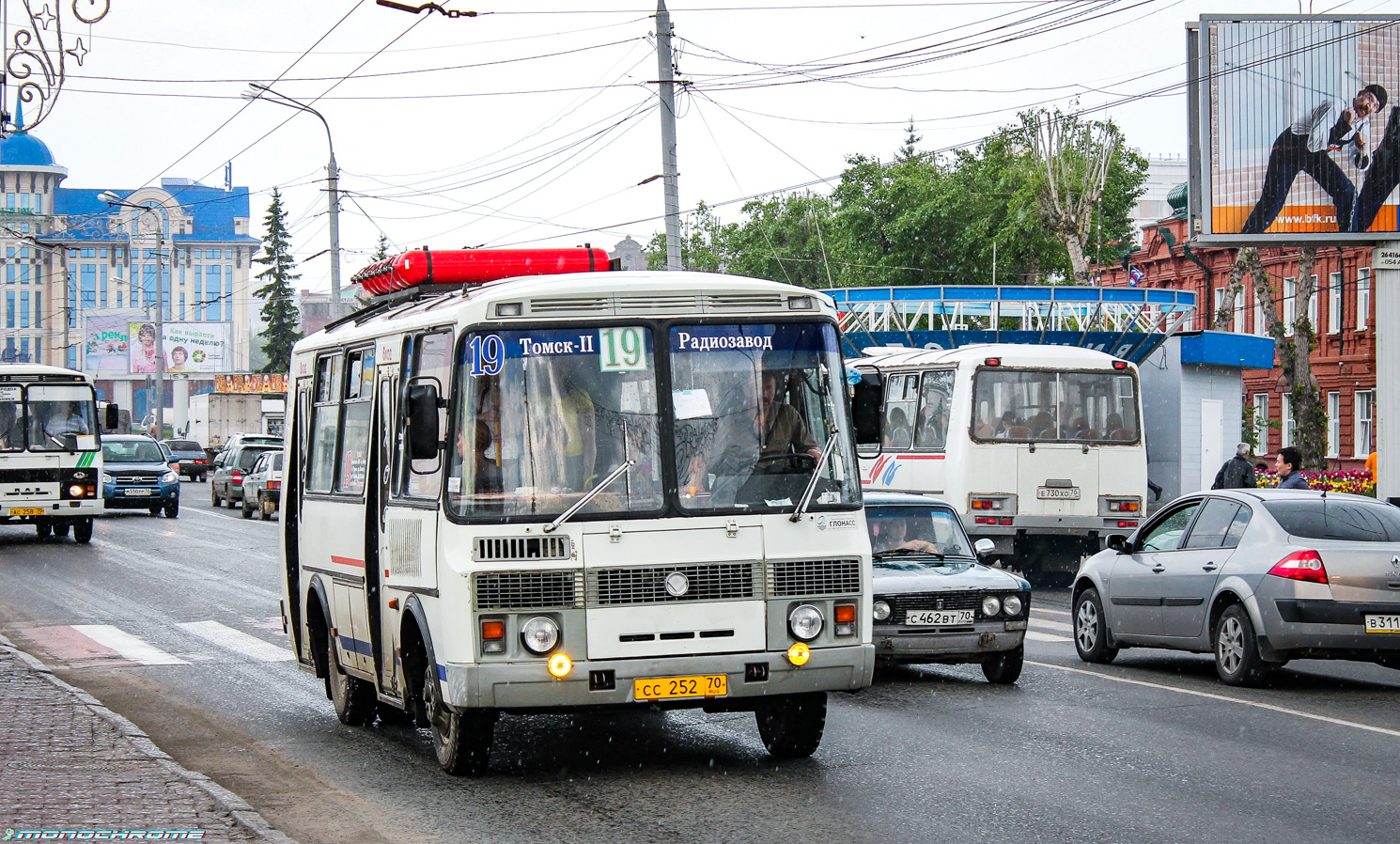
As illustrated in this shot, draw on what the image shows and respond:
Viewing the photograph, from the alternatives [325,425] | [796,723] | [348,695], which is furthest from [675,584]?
[325,425]

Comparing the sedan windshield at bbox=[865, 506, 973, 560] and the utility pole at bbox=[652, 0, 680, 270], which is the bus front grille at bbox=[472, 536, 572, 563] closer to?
the sedan windshield at bbox=[865, 506, 973, 560]

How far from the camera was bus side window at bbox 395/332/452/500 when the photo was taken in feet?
27.2

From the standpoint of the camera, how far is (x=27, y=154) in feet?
318

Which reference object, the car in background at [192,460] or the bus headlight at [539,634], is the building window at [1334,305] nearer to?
the car in background at [192,460]

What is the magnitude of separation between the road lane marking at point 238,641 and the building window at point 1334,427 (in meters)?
41.4

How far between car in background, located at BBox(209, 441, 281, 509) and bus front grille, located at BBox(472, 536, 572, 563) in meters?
34.8

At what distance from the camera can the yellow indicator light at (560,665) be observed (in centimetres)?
796

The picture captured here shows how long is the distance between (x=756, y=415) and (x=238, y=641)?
9088 mm

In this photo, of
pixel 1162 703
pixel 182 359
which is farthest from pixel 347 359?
pixel 182 359

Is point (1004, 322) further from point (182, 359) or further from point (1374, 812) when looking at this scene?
point (182, 359)

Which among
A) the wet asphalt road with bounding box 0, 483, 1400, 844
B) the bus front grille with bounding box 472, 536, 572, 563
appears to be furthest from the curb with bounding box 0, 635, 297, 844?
the bus front grille with bounding box 472, 536, 572, 563

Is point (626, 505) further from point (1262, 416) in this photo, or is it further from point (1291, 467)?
point (1262, 416)

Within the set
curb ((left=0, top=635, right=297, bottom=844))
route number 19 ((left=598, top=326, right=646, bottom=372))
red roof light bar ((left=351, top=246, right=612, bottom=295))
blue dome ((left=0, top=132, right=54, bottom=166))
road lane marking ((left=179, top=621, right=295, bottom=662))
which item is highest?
blue dome ((left=0, top=132, right=54, bottom=166))

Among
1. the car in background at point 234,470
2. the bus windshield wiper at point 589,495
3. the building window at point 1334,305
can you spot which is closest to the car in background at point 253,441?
the car in background at point 234,470
